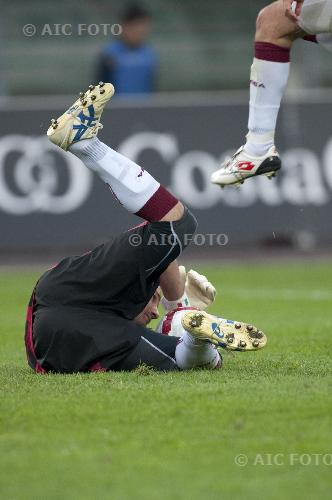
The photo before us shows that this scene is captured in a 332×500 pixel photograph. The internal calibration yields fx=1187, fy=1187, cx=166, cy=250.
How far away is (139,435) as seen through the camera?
495cm

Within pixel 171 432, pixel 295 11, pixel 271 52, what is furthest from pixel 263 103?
pixel 171 432

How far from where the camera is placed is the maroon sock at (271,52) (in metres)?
6.73

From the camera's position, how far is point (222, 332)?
6.14 meters

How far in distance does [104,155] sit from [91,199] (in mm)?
7978

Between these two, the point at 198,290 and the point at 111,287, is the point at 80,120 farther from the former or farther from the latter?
the point at 198,290

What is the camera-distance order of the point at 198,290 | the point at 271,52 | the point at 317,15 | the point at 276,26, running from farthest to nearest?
the point at 198,290 → the point at 271,52 → the point at 276,26 → the point at 317,15

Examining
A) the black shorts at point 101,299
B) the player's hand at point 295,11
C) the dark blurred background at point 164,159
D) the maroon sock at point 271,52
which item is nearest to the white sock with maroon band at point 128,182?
the black shorts at point 101,299

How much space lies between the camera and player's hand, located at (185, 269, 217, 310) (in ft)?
23.3

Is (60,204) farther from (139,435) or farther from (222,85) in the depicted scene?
(139,435)

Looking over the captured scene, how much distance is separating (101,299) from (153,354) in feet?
1.36

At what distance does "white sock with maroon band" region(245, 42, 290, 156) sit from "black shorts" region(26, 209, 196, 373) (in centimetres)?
69

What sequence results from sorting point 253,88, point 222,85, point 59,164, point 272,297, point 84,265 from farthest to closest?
point 222,85 < point 59,164 < point 272,297 < point 253,88 < point 84,265

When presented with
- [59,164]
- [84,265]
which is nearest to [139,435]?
[84,265]

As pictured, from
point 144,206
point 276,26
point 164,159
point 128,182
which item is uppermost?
point 276,26
